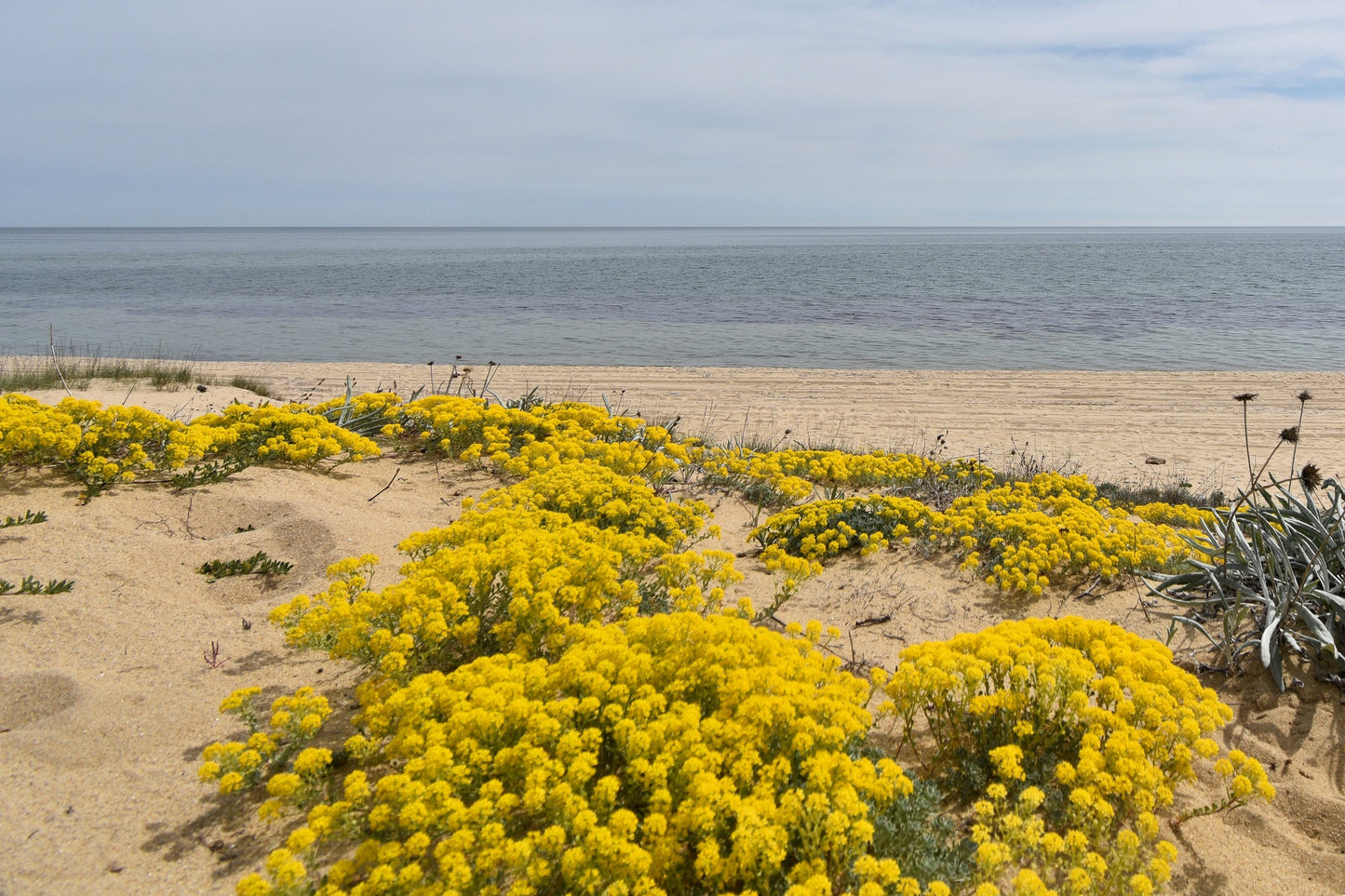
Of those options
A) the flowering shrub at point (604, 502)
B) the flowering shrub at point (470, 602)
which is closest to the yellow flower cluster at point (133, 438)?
the flowering shrub at point (604, 502)

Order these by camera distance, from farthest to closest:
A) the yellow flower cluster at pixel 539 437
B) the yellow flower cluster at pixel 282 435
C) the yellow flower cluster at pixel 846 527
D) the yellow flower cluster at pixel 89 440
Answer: the yellow flower cluster at pixel 539 437 → the yellow flower cluster at pixel 282 435 → the yellow flower cluster at pixel 846 527 → the yellow flower cluster at pixel 89 440

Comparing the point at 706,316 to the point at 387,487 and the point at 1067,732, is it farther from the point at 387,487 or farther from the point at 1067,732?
the point at 1067,732

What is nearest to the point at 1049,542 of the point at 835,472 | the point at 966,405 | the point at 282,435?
the point at 835,472

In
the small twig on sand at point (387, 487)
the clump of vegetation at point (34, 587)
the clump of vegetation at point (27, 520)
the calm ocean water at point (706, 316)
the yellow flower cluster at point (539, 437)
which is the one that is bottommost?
the clump of vegetation at point (34, 587)

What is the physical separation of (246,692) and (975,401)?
15360 millimetres

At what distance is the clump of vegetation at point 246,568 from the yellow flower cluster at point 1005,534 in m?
3.75

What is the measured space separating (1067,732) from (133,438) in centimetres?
707

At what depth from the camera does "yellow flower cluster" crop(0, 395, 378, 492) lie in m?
5.88

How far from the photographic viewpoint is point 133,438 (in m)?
6.43

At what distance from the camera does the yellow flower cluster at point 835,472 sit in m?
8.19

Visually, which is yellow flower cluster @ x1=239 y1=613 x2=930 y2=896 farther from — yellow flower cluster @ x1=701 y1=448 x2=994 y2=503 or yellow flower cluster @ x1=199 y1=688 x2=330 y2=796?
yellow flower cluster @ x1=701 y1=448 x2=994 y2=503

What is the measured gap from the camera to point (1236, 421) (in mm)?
14297

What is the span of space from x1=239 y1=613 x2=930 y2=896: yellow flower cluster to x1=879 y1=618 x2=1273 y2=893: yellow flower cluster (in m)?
0.47

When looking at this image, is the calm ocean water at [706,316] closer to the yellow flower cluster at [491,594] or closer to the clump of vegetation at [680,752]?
the yellow flower cluster at [491,594]
